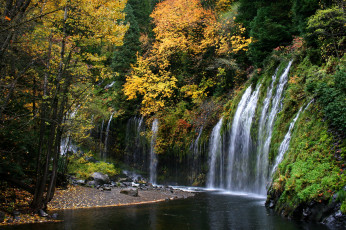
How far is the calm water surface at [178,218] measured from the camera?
255 inches

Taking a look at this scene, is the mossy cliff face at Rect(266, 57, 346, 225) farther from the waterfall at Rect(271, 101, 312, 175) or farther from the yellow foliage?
the yellow foliage

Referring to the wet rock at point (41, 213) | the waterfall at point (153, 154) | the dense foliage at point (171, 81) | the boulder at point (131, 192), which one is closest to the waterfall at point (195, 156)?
the dense foliage at point (171, 81)

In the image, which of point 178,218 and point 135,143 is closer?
point 178,218

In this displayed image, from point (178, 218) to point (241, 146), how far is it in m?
6.77

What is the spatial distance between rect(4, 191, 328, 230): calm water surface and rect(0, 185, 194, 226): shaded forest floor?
0.54m

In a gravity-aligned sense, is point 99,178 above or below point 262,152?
below

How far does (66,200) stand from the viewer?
9.39 meters

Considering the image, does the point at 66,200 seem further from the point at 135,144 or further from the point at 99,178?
the point at 135,144

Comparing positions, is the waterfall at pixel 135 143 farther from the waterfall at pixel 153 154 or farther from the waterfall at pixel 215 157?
the waterfall at pixel 215 157

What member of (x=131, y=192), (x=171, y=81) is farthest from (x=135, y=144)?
(x=131, y=192)

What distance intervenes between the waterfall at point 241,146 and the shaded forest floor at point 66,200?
2822mm

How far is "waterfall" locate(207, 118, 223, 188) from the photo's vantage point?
14982 mm

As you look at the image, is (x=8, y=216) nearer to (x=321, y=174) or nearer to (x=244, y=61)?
(x=321, y=174)

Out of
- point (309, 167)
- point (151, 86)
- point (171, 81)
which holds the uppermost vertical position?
point (171, 81)
